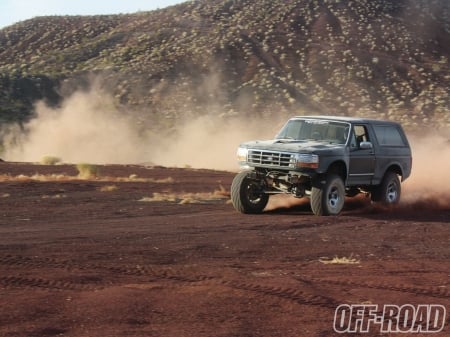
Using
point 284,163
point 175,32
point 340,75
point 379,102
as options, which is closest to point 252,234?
point 284,163

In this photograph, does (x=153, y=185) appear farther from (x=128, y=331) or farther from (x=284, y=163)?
(x=128, y=331)

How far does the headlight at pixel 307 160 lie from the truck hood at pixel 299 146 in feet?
0.26

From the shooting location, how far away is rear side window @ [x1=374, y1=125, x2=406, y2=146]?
1630 cm

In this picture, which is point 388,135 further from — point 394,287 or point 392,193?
point 394,287

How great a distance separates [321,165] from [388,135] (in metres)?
3.22

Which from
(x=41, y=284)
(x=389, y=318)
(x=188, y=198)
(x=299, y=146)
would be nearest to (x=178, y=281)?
(x=41, y=284)

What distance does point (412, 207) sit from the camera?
1727cm

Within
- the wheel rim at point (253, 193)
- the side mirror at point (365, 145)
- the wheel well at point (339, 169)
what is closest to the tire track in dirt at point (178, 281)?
the wheel rim at point (253, 193)

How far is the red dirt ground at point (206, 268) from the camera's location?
6867 millimetres

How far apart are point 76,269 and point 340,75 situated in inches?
2156

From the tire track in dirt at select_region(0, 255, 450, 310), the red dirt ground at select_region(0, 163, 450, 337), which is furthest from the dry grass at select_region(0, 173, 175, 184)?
the tire track in dirt at select_region(0, 255, 450, 310)

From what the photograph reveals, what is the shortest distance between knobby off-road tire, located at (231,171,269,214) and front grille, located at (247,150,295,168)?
1.45 ft

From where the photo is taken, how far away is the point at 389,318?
23.5 ft

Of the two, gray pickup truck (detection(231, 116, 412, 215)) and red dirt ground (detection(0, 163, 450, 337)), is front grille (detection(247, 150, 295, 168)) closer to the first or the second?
gray pickup truck (detection(231, 116, 412, 215))
